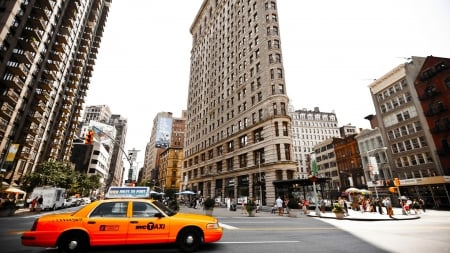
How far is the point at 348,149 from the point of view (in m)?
62.5

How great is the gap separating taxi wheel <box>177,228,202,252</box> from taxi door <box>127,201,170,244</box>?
17.3 inches

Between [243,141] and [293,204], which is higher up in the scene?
[243,141]

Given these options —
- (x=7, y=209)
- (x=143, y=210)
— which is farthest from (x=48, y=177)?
(x=143, y=210)

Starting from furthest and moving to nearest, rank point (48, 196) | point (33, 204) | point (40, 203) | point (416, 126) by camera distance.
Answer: point (416, 126) → point (48, 196) → point (40, 203) → point (33, 204)

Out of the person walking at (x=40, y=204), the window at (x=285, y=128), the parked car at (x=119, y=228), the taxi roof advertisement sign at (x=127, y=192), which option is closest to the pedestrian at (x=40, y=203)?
the person walking at (x=40, y=204)

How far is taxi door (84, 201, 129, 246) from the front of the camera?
20.6 feet

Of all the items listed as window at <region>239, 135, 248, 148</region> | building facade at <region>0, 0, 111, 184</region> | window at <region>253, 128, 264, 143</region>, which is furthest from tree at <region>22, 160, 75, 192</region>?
window at <region>253, 128, 264, 143</region>

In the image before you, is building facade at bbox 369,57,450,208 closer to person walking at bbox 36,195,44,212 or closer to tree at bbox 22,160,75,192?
person walking at bbox 36,195,44,212

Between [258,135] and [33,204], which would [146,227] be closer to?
[33,204]

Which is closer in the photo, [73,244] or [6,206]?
[73,244]

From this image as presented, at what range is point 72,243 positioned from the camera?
6.14m

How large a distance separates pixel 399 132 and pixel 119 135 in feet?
475

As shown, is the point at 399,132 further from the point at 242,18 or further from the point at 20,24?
the point at 20,24

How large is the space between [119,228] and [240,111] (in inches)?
1459
